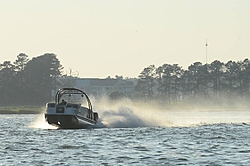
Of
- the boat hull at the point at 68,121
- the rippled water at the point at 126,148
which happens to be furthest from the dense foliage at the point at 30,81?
the rippled water at the point at 126,148

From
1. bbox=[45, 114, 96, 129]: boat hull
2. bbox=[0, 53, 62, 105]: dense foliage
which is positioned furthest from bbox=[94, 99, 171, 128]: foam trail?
bbox=[0, 53, 62, 105]: dense foliage

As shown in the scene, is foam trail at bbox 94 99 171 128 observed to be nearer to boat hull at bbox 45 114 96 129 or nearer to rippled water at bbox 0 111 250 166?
boat hull at bbox 45 114 96 129

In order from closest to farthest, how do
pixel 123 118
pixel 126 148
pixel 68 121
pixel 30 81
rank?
1. pixel 126 148
2. pixel 68 121
3. pixel 123 118
4. pixel 30 81

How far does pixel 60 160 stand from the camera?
38.3 m

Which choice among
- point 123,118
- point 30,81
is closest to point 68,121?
point 123,118

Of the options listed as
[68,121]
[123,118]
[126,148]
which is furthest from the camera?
[123,118]

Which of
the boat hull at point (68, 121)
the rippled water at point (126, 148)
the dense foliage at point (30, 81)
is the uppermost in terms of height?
the dense foliage at point (30, 81)

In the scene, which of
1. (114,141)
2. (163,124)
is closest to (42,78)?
(163,124)

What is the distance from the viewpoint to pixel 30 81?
191 m

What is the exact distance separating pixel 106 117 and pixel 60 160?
34.0 m

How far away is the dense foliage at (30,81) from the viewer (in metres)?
188

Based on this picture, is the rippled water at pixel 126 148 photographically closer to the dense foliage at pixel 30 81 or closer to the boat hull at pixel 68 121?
the boat hull at pixel 68 121

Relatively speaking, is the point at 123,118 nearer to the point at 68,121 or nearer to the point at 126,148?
the point at 68,121

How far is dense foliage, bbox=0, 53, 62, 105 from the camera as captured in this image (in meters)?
188
